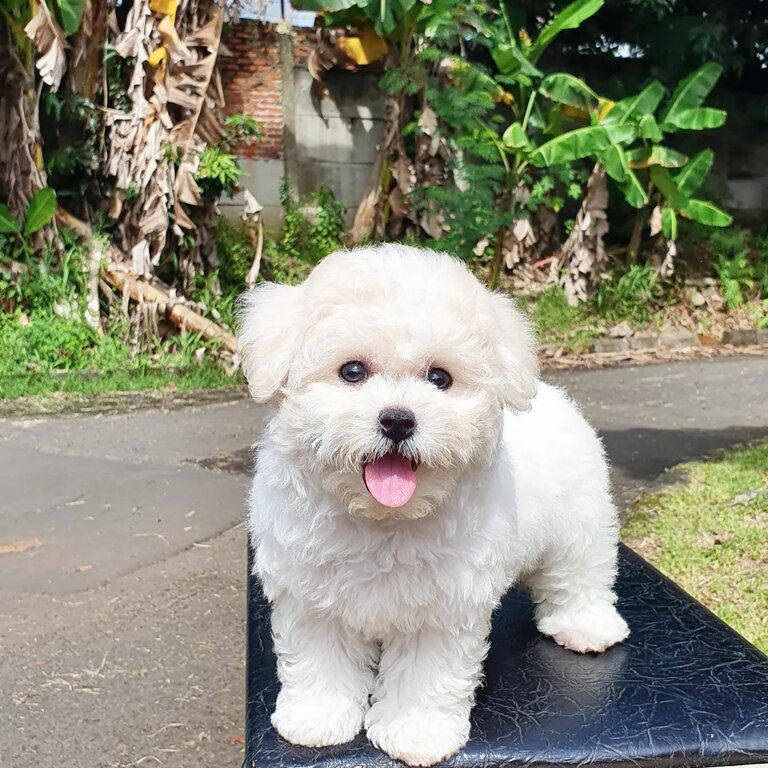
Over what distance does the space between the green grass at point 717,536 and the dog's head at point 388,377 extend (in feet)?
6.81

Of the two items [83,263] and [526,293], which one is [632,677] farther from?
[526,293]

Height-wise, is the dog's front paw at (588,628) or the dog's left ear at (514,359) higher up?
the dog's left ear at (514,359)

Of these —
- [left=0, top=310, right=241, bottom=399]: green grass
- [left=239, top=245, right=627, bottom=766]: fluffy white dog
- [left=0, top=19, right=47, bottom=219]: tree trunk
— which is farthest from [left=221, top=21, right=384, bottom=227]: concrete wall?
[left=239, top=245, right=627, bottom=766]: fluffy white dog

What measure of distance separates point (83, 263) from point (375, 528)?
675 cm

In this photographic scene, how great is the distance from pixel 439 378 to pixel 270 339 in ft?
1.12

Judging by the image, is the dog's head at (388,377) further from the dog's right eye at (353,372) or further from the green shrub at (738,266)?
the green shrub at (738,266)

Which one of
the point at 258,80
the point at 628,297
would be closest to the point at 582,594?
the point at 628,297

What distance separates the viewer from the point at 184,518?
14.7 ft

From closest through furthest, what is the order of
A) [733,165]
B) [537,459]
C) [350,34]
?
1. [537,459]
2. [350,34]
3. [733,165]

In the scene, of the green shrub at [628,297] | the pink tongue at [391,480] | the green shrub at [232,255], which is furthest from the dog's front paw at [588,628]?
the green shrub at [628,297]

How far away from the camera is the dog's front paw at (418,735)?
1630mm

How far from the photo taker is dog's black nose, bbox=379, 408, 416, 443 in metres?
1.35

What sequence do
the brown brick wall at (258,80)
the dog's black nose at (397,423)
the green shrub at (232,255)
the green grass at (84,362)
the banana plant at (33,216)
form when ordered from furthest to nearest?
the brown brick wall at (258,80) < the green shrub at (232,255) < the banana plant at (33,216) < the green grass at (84,362) < the dog's black nose at (397,423)

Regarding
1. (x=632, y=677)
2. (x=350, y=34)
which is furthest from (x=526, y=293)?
(x=632, y=677)
